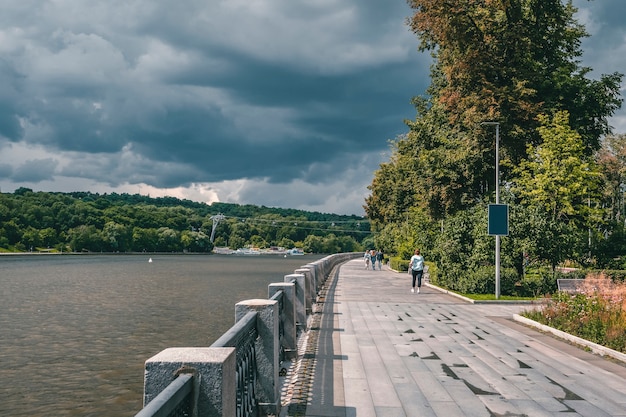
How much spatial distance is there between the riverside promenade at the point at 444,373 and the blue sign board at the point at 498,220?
23.1 ft

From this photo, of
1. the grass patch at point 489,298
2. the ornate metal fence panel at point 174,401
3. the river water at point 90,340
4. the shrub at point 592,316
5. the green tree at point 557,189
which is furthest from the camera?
the green tree at point 557,189

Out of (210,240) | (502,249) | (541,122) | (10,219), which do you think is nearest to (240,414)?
(502,249)

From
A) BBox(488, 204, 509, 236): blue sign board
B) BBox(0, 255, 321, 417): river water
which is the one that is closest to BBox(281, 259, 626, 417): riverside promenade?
BBox(0, 255, 321, 417): river water

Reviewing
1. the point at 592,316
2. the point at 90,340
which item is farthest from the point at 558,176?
the point at 90,340

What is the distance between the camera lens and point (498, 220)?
21438 millimetres

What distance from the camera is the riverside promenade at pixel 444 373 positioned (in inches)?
264

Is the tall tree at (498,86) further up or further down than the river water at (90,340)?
further up

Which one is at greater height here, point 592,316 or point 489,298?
point 592,316

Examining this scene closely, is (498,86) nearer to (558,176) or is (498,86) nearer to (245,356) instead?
(558,176)

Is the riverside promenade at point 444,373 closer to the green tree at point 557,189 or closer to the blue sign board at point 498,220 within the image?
the blue sign board at point 498,220

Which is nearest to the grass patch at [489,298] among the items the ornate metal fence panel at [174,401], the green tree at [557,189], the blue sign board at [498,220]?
the blue sign board at [498,220]

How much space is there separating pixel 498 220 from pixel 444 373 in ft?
46.3

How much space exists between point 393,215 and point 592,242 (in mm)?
25869

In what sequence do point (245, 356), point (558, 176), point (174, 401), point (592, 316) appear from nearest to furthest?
point (174, 401), point (245, 356), point (592, 316), point (558, 176)
